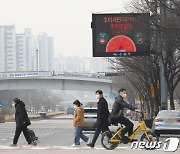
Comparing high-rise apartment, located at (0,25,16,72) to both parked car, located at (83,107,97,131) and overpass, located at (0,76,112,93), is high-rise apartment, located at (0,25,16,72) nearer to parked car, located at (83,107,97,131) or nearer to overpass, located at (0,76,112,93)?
overpass, located at (0,76,112,93)

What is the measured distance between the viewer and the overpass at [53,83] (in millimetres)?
88188

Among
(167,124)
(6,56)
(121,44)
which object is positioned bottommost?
(167,124)

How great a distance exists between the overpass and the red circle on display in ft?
157

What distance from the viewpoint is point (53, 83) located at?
89938 mm

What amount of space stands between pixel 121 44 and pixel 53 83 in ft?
165

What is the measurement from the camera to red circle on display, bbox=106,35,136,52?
40.2 m

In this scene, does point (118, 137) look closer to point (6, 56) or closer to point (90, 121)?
point (90, 121)

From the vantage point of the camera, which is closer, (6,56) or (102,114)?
(102,114)

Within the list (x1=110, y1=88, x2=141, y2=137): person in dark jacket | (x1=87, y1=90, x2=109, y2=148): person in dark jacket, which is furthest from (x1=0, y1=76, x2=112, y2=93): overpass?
(x1=110, y1=88, x2=141, y2=137): person in dark jacket

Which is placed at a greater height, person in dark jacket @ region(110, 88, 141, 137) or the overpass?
person in dark jacket @ region(110, 88, 141, 137)

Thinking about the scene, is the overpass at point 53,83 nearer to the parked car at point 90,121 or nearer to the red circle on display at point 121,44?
the red circle on display at point 121,44

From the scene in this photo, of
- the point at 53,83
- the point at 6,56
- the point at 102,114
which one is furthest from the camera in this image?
the point at 6,56

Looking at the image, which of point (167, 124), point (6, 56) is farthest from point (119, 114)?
point (6, 56)

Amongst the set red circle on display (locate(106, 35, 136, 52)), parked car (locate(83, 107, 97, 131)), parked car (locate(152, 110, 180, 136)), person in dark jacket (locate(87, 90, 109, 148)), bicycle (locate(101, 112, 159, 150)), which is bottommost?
parked car (locate(83, 107, 97, 131))
